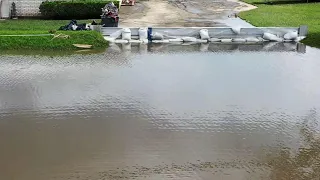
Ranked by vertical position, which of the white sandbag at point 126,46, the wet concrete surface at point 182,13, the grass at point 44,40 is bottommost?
the white sandbag at point 126,46

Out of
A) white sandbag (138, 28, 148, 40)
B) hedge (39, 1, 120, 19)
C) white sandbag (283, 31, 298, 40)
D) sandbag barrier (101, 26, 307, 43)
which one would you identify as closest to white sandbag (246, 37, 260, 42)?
sandbag barrier (101, 26, 307, 43)

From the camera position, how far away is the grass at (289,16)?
673 inches

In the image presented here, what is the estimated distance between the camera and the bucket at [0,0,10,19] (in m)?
19.4

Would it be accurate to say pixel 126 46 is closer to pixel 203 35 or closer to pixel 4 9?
pixel 203 35

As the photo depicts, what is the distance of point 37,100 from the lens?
1026cm

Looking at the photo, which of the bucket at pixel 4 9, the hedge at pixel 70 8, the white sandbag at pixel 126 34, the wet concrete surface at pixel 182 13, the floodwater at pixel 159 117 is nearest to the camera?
the floodwater at pixel 159 117

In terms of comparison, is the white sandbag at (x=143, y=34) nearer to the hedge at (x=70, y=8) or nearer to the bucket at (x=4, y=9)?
the hedge at (x=70, y=8)

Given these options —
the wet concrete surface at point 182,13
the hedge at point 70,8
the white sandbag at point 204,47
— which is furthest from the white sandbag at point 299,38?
the hedge at point 70,8

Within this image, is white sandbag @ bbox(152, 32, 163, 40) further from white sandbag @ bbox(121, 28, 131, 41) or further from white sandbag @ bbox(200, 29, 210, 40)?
white sandbag @ bbox(200, 29, 210, 40)

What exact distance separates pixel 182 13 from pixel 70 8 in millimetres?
5276

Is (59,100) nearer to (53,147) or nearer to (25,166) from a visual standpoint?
(53,147)

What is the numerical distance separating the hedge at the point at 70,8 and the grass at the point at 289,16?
639cm

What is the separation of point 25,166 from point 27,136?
3.78 feet

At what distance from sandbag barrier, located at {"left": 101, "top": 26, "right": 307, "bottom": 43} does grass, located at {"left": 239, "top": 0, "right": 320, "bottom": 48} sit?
2.45 feet
